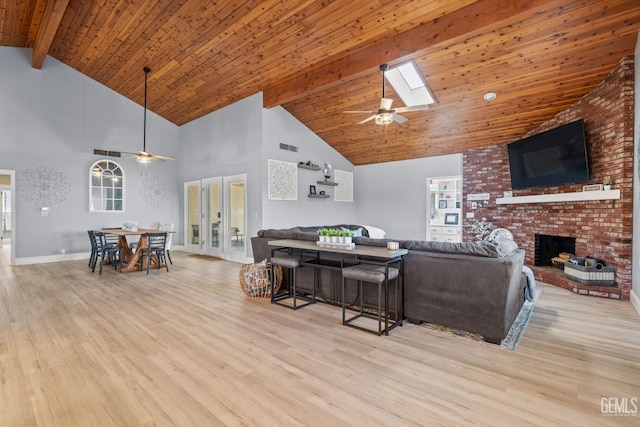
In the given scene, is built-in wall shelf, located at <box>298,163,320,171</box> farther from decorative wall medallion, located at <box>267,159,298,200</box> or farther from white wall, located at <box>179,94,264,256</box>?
white wall, located at <box>179,94,264,256</box>

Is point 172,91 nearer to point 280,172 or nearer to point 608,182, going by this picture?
point 280,172

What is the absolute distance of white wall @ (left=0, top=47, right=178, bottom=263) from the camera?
6633 mm

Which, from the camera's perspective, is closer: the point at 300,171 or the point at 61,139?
the point at 61,139

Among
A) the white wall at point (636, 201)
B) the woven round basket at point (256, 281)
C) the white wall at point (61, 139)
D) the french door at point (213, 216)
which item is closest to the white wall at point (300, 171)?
the french door at point (213, 216)

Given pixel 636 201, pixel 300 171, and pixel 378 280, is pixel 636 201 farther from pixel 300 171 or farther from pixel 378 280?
pixel 300 171

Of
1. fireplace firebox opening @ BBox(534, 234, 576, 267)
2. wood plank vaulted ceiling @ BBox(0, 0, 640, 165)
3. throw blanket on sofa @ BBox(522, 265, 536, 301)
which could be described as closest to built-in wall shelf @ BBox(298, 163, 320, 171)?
wood plank vaulted ceiling @ BBox(0, 0, 640, 165)

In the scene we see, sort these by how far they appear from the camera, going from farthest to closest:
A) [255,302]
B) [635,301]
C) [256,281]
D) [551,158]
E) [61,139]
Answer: [61,139] < [551,158] < [256,281] < [255,302] < [635,301]

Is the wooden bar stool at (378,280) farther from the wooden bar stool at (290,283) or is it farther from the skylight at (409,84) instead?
the skylight at (409,84)

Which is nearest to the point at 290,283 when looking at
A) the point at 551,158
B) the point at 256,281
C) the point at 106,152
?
the point at 256,281

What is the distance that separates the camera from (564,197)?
5055mm

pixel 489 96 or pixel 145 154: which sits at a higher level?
pixel 489 96

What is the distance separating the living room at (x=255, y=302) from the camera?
6.60ft

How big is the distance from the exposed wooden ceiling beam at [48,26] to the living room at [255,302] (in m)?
0.74

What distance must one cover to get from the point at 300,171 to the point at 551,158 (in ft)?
16.6
